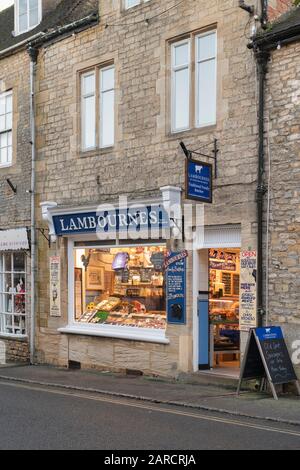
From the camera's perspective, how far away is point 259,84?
1170 cm

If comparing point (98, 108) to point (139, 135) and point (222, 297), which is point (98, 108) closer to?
point (139, 135)

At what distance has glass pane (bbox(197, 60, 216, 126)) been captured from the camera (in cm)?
1265

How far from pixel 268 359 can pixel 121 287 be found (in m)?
4.66

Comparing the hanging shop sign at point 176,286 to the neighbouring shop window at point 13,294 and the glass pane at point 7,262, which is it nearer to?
the neighbouring shop window at point 13,294

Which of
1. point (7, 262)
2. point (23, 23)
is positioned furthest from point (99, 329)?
point (23, 23)

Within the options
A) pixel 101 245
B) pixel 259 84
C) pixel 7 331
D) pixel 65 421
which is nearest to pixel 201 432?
pixel 65 421

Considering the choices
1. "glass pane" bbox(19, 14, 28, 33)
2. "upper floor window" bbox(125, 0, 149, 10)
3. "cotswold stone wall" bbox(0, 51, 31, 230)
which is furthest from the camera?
"glass pane" bbox(19, 14, 28, 33)

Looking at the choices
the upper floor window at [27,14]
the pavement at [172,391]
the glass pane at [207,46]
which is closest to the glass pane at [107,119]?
the glass pane at [207,46]

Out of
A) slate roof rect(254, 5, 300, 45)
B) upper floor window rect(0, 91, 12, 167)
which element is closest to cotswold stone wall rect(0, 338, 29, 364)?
upper floor window rect(0, 91, 12, 167)

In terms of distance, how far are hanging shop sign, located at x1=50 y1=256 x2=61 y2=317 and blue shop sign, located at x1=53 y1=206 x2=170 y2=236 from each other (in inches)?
27.0

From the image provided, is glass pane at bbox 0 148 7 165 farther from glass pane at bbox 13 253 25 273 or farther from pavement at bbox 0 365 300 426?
pavement at bbox 0 365 300 426

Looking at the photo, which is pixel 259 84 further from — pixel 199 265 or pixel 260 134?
pixel 199 265

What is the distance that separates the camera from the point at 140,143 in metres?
13.8

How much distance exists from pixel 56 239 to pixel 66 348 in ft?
8.24
